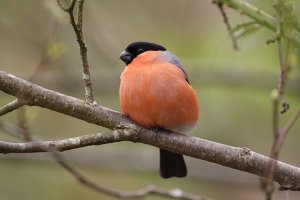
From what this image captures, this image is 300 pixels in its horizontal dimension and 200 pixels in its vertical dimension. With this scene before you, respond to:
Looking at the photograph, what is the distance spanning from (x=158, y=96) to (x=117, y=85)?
6.69 feet

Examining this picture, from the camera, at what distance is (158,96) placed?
364 cm

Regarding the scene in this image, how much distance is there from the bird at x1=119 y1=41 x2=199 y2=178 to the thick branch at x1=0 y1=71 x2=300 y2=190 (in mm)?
215

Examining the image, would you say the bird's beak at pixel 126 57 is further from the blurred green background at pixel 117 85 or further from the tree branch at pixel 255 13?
the tree branch at pixel 255 13

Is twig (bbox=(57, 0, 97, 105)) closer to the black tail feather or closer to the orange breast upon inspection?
the orange breast

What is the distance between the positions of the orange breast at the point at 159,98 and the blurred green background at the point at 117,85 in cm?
121

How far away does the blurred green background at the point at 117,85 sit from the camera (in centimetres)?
552

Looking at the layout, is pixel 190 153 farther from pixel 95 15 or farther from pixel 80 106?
pixel 95 15

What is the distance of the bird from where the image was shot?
358cm

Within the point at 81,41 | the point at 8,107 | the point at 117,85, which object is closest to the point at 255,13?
the point at 81,41

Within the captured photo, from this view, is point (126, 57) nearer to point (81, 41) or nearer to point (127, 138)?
point (127, 138)

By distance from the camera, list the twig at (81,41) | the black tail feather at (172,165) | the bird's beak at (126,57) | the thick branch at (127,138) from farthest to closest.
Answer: the bird's beak at (126,57) < the black tail feather at (172,165) < the thick branch at (127,138) < the twig at (81,41)

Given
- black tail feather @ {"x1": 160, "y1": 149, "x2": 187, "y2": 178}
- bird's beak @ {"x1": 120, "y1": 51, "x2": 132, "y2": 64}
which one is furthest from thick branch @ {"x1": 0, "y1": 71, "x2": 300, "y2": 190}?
bird's beak @ {"x1": 120, "y1": 51, "x2": 132, "y2": 64}

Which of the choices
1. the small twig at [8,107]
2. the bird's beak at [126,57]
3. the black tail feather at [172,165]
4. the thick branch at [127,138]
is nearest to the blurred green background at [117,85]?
the bird's beak at [126,57]

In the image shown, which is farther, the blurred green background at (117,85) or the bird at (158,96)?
the blurred green background at (117,85)
